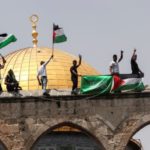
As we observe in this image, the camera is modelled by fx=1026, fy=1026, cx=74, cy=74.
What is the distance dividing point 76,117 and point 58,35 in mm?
3987

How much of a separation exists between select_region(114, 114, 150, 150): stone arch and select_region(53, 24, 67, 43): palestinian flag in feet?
15.5

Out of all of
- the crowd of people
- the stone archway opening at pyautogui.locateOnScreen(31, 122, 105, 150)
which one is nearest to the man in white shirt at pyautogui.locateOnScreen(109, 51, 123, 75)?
the crowd of people

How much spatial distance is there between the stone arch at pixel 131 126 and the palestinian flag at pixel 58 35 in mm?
4710

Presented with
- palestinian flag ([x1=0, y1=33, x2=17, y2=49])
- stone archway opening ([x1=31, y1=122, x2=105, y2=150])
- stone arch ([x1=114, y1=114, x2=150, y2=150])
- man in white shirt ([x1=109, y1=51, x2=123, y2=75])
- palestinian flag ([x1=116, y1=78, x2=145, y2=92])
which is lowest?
stone arch ([x1=114, y1=114, x2=150, y2=150])

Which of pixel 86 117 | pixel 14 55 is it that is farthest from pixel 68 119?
pixel 14 55

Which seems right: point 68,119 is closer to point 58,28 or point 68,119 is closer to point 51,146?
point 58,28

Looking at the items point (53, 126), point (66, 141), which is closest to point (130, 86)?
point (53, 126)

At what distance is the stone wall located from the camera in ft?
140

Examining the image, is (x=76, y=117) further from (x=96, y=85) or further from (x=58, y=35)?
(x=58, y=35)

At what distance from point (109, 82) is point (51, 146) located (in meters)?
13.5

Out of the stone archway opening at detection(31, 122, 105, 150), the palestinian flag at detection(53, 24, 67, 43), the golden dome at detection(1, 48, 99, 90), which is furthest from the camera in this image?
the golden dome at detection(1, 48, 99, 90)

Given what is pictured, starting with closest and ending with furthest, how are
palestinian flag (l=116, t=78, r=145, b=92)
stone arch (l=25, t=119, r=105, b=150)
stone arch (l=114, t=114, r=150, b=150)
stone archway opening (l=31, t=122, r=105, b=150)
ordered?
stone arch (l=25, t=119, r=105, b=150)
stone arch (l=114, t=114, r=150, b=150)
palestinian flag (l=116, t=78, r=145, b=92)
stone archway opening (l=31, t=122, r=105, b=150)

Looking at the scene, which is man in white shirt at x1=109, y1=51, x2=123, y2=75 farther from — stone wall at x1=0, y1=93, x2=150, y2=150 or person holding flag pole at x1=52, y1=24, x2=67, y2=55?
person holding flag pole at x1=52, y1=24, x2=67, y2=55

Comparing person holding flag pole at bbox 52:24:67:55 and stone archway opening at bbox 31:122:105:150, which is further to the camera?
stone archway opening at bbox 31:122:105:150
